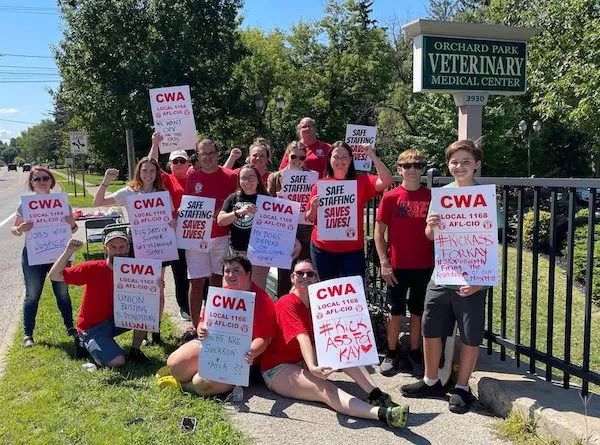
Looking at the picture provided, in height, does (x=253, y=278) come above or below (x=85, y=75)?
below

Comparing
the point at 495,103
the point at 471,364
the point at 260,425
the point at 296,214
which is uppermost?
the point at 495,103

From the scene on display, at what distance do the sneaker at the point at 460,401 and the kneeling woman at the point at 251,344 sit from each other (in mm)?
1388

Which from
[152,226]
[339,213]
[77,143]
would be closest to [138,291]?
[152,226]

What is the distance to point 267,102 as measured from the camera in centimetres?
3036

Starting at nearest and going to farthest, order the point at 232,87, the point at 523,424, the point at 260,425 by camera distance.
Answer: the point at 523,424 → the point at 260,425 → the point at 232,87

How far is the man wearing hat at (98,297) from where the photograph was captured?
489cm

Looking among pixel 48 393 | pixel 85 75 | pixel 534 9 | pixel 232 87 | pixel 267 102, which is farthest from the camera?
pixel 267 102

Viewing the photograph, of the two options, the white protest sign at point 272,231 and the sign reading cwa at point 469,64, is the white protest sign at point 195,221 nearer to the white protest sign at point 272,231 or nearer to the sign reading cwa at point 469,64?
the white protest sign at point 272,231

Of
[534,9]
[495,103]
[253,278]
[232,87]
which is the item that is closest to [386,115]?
[495,103]

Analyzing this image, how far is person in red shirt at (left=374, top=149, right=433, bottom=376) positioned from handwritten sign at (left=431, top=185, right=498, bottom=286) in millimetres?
424

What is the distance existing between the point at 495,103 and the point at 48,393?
83.7 feet

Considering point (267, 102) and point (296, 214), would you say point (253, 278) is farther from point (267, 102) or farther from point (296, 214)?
point (267, 102)

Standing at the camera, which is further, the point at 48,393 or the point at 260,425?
the point at 48,393

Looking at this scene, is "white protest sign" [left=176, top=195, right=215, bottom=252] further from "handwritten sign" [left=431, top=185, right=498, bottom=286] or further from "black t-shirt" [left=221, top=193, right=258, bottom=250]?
"handwritten sign" [left=431, top=185, right=498, bottom=286]
